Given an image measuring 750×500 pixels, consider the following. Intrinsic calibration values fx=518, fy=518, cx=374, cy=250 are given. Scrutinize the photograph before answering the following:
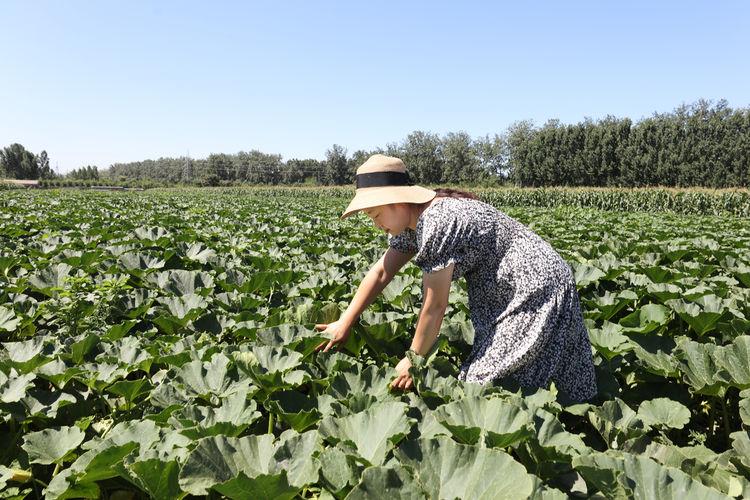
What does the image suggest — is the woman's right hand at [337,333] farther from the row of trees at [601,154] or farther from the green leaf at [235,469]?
the row of trees at [601,154]

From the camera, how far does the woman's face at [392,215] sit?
92.0 inches

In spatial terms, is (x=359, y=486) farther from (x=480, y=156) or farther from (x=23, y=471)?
(x=480, y=156)

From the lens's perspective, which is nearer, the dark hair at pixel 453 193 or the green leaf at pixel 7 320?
the dark hair at pixel 453 193

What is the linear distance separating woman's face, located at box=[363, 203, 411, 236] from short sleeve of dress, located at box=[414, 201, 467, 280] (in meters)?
0.18

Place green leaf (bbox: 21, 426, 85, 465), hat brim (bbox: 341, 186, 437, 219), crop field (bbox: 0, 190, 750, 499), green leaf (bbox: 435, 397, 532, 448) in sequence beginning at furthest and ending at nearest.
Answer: hat brim (bbox: 341, 186, 437, 219)
green leaf (bbox: 21, 426, 85, 465)
green leaf (bbox: 435, 397, 532, 448)
crop field (bbox: 0, 190, 750, 499)

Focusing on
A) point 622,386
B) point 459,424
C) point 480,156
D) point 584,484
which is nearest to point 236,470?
point 459,424

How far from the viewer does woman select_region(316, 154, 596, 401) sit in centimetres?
218

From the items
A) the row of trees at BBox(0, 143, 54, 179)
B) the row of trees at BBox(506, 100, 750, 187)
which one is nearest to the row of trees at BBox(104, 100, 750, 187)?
the row of trees at BBox(506, 100, 750, 187)

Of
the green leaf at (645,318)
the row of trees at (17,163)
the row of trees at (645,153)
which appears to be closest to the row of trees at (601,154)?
the row of trees at (645,153)

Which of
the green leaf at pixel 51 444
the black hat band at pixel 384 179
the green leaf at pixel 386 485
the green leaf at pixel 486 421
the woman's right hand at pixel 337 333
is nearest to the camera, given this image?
the green leaf at pixel 386 485

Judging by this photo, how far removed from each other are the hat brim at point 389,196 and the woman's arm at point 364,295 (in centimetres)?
40

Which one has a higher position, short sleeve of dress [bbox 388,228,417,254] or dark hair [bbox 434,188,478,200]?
dark hair [bbox 434,188,478,200]

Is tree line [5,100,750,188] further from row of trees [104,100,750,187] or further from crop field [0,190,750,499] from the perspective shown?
crop field [0,190,750,499]

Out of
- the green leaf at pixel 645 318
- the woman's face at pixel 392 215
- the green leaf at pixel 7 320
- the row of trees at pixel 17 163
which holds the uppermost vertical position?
the row of trees at pixel 17 163
